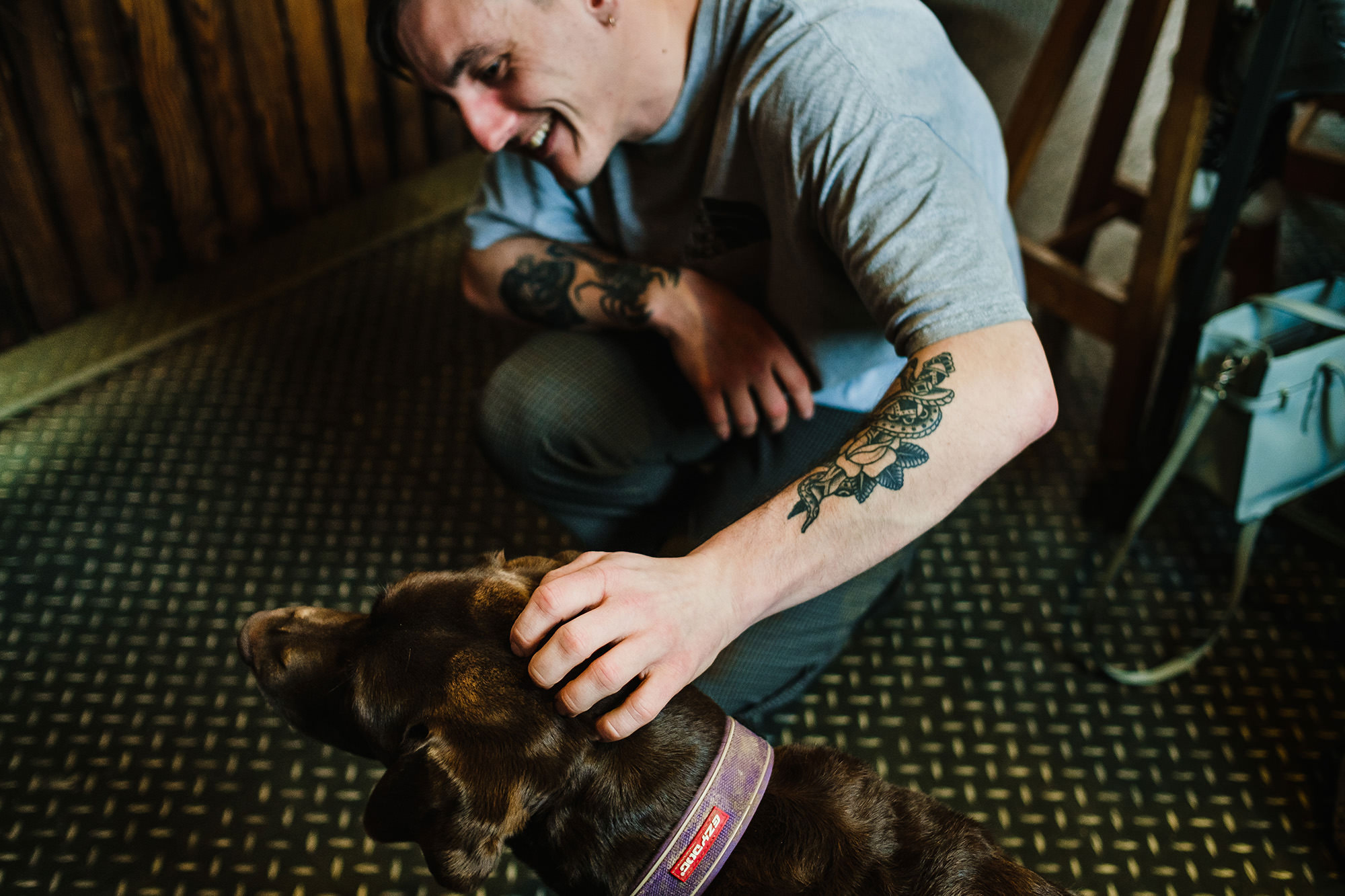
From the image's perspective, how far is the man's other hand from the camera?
4.70 ft

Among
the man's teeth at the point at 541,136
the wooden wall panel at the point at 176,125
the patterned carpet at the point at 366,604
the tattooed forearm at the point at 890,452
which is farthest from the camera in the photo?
the wooden wall panel at the point at 176,125

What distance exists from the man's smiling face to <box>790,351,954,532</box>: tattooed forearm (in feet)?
1.92

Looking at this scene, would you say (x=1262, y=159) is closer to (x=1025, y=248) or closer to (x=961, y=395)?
(x=1025, y=248)

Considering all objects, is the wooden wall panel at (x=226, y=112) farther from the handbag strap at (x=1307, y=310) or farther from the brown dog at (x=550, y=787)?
the handbag strap at (x=1307, y=310)

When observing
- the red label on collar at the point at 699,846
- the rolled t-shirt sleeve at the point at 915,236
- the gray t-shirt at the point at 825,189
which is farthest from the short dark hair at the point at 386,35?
the red label on collar at the point at 699,846

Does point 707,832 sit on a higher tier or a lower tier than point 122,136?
lower

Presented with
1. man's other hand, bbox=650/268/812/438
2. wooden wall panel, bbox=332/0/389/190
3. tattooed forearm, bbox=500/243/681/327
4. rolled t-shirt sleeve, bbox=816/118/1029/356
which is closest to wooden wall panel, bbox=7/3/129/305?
wooden wall panel, bbox=332/0/389/190

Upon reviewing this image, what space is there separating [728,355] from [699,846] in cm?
75

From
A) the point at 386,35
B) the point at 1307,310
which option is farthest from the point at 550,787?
the point at 1307,310

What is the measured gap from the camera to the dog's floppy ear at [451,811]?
2.82ft

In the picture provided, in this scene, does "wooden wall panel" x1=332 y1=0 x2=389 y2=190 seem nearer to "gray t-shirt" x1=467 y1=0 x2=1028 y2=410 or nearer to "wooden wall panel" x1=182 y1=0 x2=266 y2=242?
"wooden wall panel" x1=182 y1=0 x2=266 y2=242

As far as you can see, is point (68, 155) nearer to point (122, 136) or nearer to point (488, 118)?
point (122, 136)

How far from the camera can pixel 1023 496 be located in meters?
2.03

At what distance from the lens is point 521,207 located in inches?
65.6
